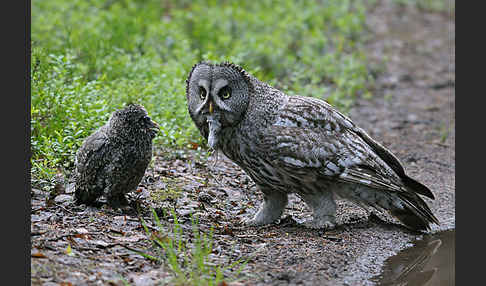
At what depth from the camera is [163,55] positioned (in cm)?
1177

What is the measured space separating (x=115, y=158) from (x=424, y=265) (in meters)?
3.36

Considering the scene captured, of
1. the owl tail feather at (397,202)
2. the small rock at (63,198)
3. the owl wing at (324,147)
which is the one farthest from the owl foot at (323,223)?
the small rock at (63,198)

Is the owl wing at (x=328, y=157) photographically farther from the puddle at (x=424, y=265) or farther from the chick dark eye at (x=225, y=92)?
the puddle at (x=424, y=265)

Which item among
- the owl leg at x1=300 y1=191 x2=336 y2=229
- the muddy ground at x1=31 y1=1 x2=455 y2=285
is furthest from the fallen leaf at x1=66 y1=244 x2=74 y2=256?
the owl leg at x1=300 y1=191 x2=336 y2=229

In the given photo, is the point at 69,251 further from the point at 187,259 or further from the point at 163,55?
the point at 163,55

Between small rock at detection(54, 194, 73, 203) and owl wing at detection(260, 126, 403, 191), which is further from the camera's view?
small rock at detection(54, 194, 73, 203)

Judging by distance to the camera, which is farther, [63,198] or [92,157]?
[63,198]

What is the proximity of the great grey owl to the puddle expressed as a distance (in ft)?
1.17

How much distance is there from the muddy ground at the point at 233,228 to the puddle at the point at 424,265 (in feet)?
0.36

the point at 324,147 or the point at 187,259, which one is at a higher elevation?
the point at 324,147

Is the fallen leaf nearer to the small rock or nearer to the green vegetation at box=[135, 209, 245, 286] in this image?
the green vegetation at box=[135, 209, 245, 286]

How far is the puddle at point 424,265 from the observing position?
6.11 metres

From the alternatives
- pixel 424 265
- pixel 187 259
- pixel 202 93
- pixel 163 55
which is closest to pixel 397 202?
pixel 424 265

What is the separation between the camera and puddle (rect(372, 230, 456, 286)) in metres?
6.11
